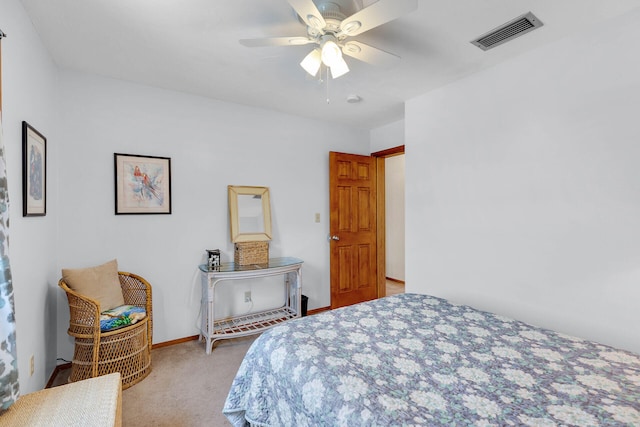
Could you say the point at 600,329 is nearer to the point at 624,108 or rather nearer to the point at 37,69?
the point at 624,108

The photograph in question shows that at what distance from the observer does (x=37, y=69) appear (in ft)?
6.62

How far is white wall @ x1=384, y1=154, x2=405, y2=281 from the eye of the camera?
5.79 m

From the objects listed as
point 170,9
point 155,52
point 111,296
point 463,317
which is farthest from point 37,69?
point 463,317

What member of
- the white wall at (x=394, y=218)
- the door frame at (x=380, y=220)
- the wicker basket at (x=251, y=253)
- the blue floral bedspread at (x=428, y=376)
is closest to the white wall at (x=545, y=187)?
the blue floral bedspread at (x=428, y=376)

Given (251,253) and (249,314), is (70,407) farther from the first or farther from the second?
(249,314)

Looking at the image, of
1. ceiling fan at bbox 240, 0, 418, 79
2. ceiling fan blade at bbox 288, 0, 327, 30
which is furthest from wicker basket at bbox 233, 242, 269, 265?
ceiling fan blade at bbox 288, 0, 327, 30

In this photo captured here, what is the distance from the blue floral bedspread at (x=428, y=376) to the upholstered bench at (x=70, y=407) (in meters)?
0.54

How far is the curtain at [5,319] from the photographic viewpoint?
1217mm

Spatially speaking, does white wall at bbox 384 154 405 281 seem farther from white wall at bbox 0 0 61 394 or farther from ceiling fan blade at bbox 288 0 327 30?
white wall at bbox 0 0 61 394

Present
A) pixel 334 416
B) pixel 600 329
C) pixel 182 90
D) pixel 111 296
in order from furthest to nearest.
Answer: pixel 182 90 → pixel 111 296 → pixel 600 329 → pixel 334 416

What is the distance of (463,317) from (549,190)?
1.08 m

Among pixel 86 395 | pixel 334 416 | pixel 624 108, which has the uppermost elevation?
pixel 624 108

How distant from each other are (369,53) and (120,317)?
2481mm

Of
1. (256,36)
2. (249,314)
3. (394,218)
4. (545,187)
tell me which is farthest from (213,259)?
(394,218)
